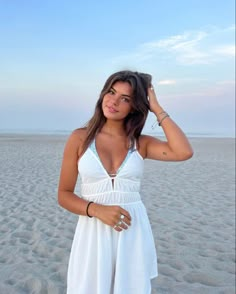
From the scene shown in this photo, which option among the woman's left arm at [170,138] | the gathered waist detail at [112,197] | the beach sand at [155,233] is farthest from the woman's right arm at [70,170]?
the beach sand at [155,233]

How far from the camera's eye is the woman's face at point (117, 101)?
2244 mm

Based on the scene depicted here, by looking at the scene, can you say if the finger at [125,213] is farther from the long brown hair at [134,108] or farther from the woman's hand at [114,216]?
the long brown hair at [134,108]

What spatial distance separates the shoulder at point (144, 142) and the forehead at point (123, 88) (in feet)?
0.96

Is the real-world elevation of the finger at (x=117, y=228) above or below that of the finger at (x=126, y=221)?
below

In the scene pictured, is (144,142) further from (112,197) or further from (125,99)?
(112,197)

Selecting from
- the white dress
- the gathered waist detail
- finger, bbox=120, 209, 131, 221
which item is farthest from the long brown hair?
finger, bbox=120, 209, 131, 221

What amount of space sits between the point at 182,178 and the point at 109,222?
10.9 meters

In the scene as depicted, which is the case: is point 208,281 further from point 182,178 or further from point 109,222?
point 182,178

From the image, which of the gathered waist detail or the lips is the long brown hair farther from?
the gathered waist detail

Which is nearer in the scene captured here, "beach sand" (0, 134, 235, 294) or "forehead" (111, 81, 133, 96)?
"forehead" (111, 81, 133, 96)

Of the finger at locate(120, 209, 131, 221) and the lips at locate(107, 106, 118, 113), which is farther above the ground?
the lips at locate(107, 106, 118, 113)

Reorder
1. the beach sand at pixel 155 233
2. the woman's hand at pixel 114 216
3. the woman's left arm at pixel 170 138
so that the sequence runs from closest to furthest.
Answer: the woman's hand at pixel 114 216
the woman's left arm at pixel 170 138
the beach sand at pixel 155 233

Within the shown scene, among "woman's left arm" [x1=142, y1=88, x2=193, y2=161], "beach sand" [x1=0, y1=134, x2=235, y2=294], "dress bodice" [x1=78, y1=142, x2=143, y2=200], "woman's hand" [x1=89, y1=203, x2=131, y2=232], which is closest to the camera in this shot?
"woman's hand" [x1=89, y1=203, x2=131, y2=232]

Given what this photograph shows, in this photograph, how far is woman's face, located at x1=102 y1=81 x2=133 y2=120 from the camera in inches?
88.4
